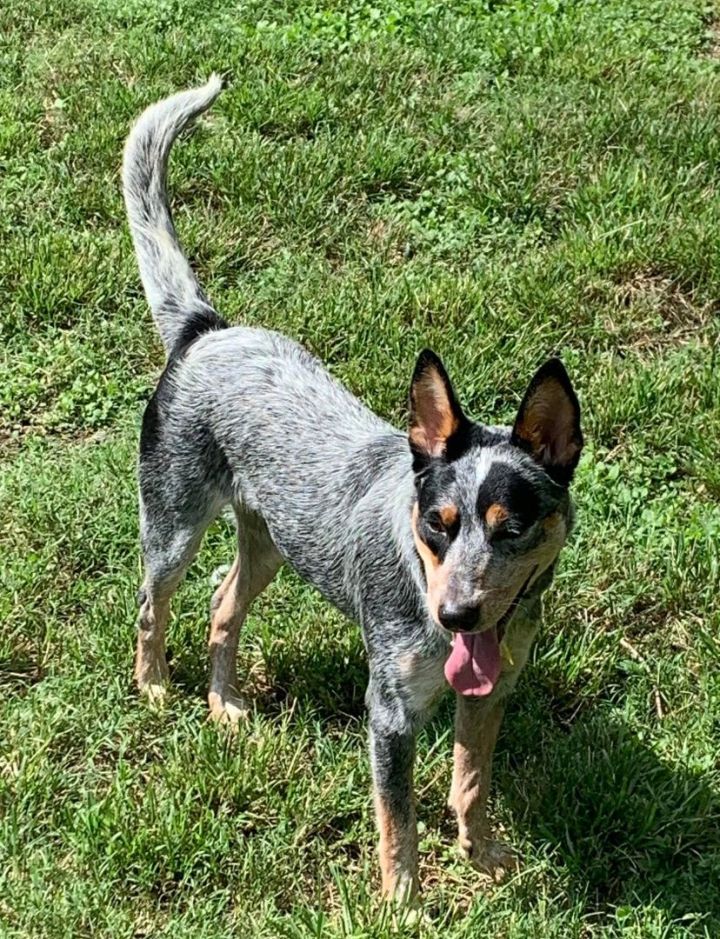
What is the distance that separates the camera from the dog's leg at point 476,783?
4.39m

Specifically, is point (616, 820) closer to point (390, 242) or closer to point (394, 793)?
point (394, 793)

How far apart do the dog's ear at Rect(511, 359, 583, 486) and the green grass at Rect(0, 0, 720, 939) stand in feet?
4.14

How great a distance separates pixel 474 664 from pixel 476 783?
28.0 inches

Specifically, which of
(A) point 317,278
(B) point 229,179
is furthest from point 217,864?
(B) point 229,179

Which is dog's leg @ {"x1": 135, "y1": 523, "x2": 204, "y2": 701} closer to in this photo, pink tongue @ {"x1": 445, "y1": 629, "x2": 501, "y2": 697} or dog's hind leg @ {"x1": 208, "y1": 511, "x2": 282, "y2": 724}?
dog's hind leg @ {"x1": 208, "y1": 511, "x2": 282, "y2": 724}

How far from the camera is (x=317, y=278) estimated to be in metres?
6.67

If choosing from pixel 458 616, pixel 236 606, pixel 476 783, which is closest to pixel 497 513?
pixel 458 616

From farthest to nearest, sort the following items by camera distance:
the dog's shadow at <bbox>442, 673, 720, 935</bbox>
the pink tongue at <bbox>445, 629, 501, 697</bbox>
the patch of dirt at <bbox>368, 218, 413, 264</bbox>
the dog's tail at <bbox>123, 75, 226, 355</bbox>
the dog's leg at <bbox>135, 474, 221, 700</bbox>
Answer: the patch of dirt at <bbox>368, 218, 413, 264</bbox>, the dog's tail at <bbox>123, 75, 226, 355</bbox>, the dog's leg at <bbox>135, 474, 221, 700</bbox>, the dog's shadow at <bbox>442, 673, 720, 935</bbox>, the pink tongue at <bbox>445, 629, 501, 697</bbox>

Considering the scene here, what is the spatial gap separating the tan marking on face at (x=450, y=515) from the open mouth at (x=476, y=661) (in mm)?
296

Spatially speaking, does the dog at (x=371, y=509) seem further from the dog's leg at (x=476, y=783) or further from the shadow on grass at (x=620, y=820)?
the shadow on grass at (x=620, y=820)

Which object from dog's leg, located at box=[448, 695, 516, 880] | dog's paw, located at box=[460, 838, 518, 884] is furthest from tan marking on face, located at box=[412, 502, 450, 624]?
dog's paw, located at box=[460, 838, 518, 884]

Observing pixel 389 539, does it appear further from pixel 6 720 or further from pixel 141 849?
pixel 6 720

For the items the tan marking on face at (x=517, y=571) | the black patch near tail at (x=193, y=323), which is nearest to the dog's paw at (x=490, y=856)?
the tan marking on face at (x=517, y=571)

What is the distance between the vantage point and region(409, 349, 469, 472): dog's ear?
387cm
